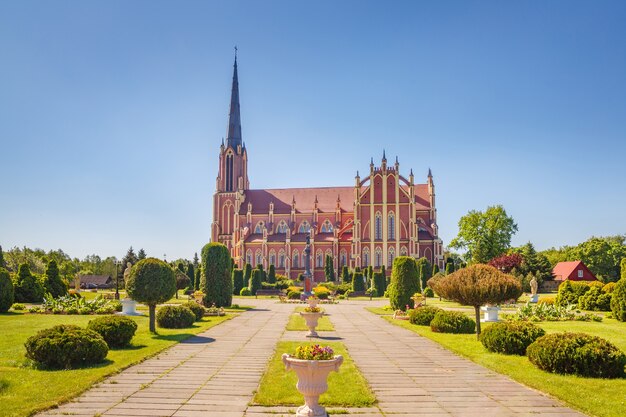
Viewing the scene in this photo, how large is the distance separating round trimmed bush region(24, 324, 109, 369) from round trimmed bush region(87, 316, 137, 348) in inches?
93.0

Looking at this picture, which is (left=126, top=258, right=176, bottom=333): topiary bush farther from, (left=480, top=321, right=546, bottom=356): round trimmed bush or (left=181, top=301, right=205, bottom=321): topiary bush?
(left=480, top=321, right=546, bottom=356): round trimmed bush

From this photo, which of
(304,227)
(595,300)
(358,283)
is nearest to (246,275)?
(358,283)

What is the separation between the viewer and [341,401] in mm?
9180

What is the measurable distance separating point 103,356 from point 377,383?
651cm

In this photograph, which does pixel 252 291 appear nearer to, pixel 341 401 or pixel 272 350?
pixel 272 350

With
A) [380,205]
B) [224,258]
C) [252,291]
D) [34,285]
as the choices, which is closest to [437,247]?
[380,205]

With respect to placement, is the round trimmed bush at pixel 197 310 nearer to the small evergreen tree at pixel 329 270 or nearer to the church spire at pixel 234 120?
the small evergreen tree at pixel 329 270

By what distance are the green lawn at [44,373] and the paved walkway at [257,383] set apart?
329 mm

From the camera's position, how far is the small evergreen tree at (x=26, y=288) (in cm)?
3254

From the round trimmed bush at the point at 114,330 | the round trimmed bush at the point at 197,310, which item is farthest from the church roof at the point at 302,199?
the round trimmed bush at the point at 114,330

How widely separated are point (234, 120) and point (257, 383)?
265ft

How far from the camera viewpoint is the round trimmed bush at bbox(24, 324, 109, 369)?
1160cm

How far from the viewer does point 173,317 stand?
2042 centimetres

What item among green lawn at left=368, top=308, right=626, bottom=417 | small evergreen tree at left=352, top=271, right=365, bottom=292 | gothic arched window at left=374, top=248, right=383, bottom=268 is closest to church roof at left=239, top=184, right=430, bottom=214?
gothic arched window at left=374, top=248, right=383, bottom=268
